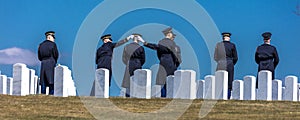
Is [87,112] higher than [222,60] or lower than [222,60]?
lower

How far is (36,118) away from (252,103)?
205 inches

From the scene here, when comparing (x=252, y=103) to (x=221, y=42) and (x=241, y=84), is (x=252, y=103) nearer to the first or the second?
(x=241, y=84)

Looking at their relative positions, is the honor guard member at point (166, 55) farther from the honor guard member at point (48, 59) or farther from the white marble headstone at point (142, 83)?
the white marble headstone at point (142, 83)

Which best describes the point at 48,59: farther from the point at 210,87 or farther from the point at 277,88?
the point at 277,88

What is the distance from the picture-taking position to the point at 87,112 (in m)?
18.0

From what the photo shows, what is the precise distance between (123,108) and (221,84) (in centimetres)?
433

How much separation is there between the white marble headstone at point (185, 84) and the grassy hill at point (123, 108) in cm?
120

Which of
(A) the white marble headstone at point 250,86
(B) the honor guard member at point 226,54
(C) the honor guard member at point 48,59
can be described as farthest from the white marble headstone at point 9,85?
(A) the white marble headstone at point 250,86

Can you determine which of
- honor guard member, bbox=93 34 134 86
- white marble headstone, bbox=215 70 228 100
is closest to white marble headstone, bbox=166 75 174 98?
white marble headstone, bbox=215 70 228 100

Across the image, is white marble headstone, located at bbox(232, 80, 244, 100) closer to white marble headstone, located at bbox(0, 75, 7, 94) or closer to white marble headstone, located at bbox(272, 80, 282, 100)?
white marble headstone, located at bbox(272, 80, 282, 100)

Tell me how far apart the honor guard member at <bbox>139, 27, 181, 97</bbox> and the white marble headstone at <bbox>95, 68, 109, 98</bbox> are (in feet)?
12.7

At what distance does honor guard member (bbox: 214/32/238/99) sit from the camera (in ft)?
81.7

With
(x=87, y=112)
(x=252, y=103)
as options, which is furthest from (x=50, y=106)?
(x=252, y=103)

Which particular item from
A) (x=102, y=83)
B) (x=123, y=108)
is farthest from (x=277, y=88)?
(x=123, y=108)
